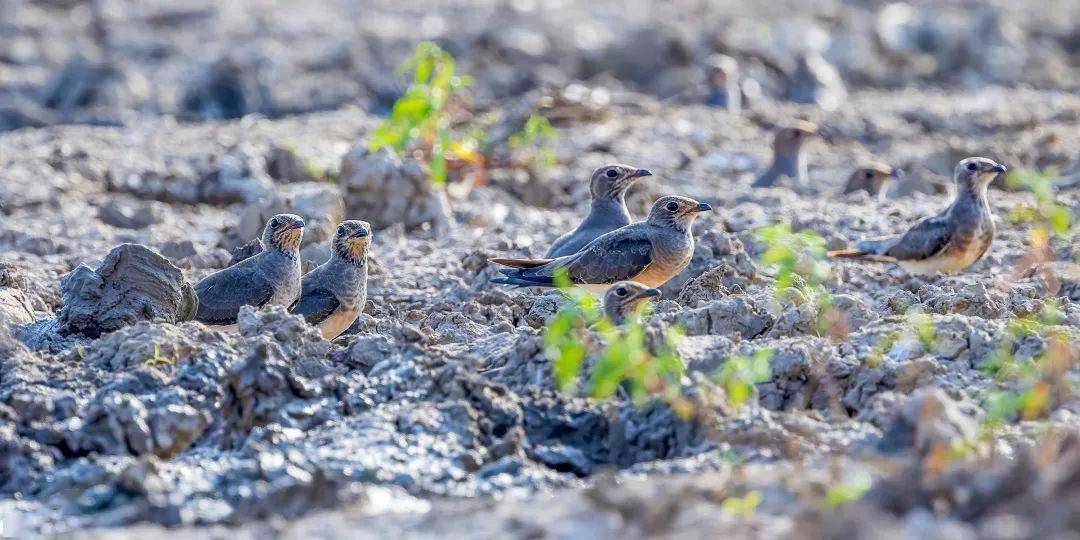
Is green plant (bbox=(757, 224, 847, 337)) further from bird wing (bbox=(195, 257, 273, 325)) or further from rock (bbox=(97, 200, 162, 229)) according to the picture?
rock (bbox=(97, 200, 162, 229))

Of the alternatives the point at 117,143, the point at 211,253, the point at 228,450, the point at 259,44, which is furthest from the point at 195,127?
the point at 228,450

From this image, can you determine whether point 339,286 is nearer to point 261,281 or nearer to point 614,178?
point 261,281

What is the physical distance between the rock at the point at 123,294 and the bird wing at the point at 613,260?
1.98 m

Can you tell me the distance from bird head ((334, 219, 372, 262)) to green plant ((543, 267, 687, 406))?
77.7 inches

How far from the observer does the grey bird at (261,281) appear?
785 cm

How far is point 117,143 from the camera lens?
14844 millimetres

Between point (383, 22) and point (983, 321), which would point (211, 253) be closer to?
point (983, 321)

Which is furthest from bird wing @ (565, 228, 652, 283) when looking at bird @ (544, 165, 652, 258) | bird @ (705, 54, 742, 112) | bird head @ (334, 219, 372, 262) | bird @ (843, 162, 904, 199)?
bird @ (705, 54, 742, 112)

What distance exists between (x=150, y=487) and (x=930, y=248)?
516 centimetres

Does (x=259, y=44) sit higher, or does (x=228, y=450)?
(x=259, y=44)

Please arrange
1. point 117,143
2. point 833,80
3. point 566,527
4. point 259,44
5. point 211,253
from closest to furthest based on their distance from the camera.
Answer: point 566,527 → point 211,253 → point 117,143 → point 833,80 → point 259,44

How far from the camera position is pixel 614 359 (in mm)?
5430

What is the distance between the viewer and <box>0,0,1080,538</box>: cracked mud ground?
5.03 meters

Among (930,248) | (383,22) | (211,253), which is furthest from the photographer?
(383,22)
